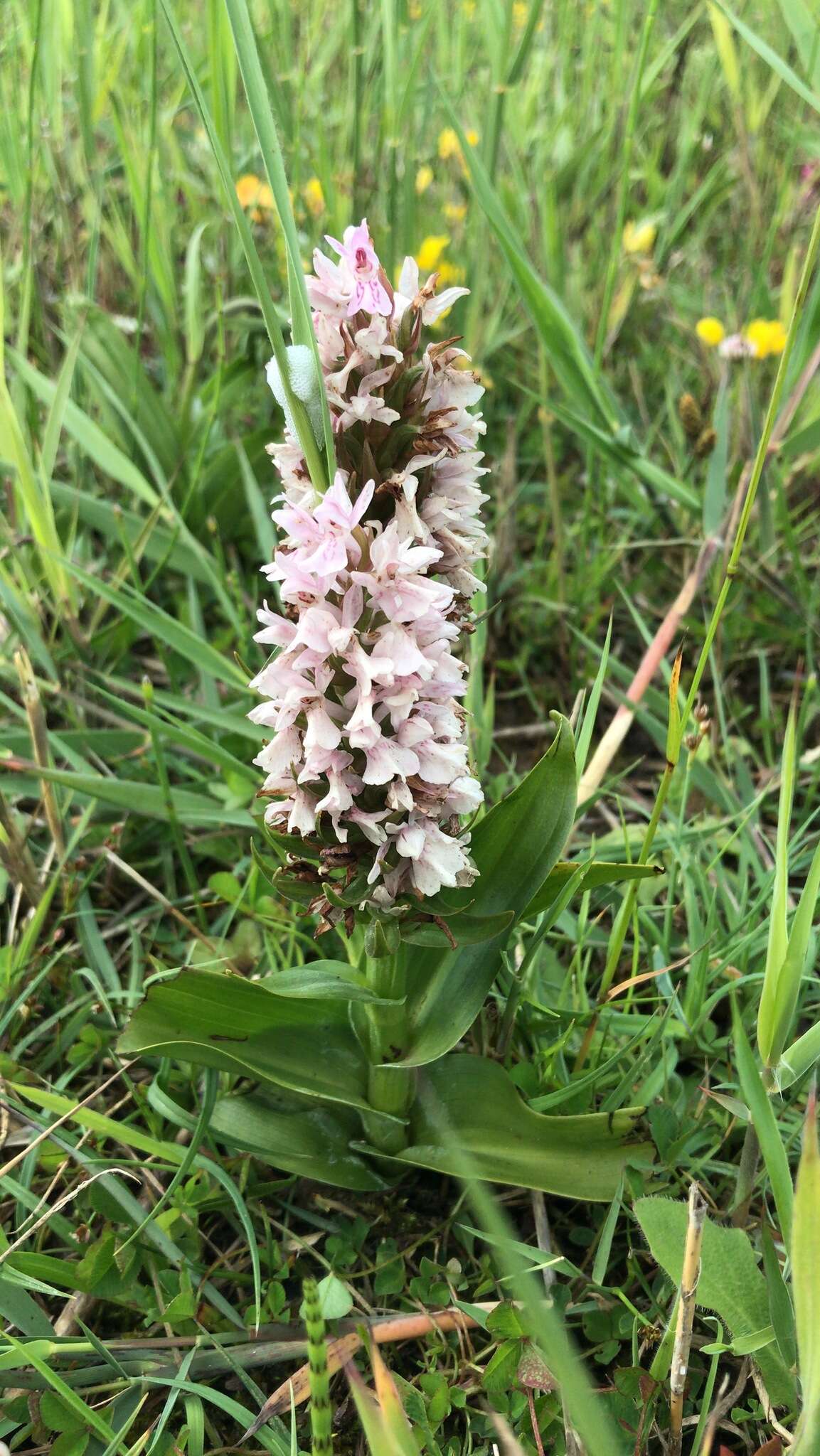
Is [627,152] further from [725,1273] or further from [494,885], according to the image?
[725,1273]

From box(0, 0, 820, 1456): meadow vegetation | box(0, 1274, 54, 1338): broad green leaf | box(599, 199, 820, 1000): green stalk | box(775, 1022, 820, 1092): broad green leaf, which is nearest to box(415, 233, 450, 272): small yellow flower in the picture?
box(0, 0, 820, 1456): meadow vegetation

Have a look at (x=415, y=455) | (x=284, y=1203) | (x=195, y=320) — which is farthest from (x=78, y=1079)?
(x=195, y=320)

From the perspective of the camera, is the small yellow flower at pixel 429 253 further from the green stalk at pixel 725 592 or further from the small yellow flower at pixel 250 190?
the green stalk at pixel 725 592

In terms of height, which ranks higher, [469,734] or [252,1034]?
[469,734]

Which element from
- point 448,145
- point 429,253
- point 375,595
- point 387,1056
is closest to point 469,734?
point 387,1056

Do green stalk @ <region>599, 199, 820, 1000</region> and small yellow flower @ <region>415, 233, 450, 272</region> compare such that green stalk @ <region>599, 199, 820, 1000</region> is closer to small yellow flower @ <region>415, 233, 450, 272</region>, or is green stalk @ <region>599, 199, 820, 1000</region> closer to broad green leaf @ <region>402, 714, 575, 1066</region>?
broad green leaf @ <region>402, 714, 575, 1066</region>

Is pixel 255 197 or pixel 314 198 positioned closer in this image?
pixel 255 197

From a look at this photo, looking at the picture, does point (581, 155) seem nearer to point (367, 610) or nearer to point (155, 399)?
point (155, 399)
